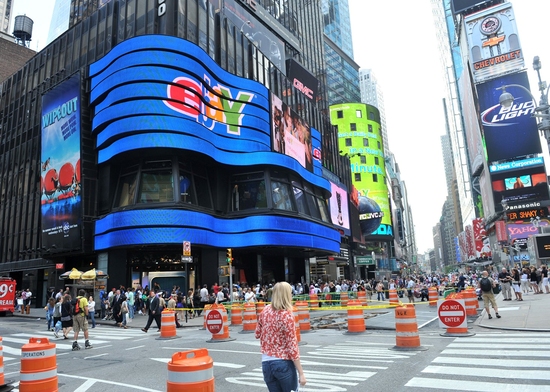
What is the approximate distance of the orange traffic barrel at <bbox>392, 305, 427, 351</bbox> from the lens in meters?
10.5

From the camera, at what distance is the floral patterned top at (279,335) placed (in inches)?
175

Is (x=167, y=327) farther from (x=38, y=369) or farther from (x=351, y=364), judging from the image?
(x=38, y=369)

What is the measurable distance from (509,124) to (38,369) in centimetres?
8982

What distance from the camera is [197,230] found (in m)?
30.6

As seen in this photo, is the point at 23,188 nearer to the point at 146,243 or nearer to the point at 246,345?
the point at 146,243

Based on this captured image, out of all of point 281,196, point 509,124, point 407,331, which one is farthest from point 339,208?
point 509,124

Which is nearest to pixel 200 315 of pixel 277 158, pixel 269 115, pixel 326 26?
pixel 277 158

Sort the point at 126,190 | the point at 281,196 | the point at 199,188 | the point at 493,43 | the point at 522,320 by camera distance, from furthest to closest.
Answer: the point at 493,43 → the point at 281,196 → the point at 199,188 → the point at 126,190 → the point at 522,320

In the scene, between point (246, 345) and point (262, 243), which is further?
point (262, 243)

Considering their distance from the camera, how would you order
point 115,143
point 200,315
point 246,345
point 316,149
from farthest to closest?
point 316,149 → point 115,143 → point 200,315 → point 246,345

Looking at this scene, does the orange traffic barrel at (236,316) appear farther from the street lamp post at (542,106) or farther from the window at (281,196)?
the window at (281,196)

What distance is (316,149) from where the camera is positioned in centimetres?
5116

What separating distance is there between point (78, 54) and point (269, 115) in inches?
734

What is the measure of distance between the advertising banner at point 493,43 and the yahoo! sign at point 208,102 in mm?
67844
